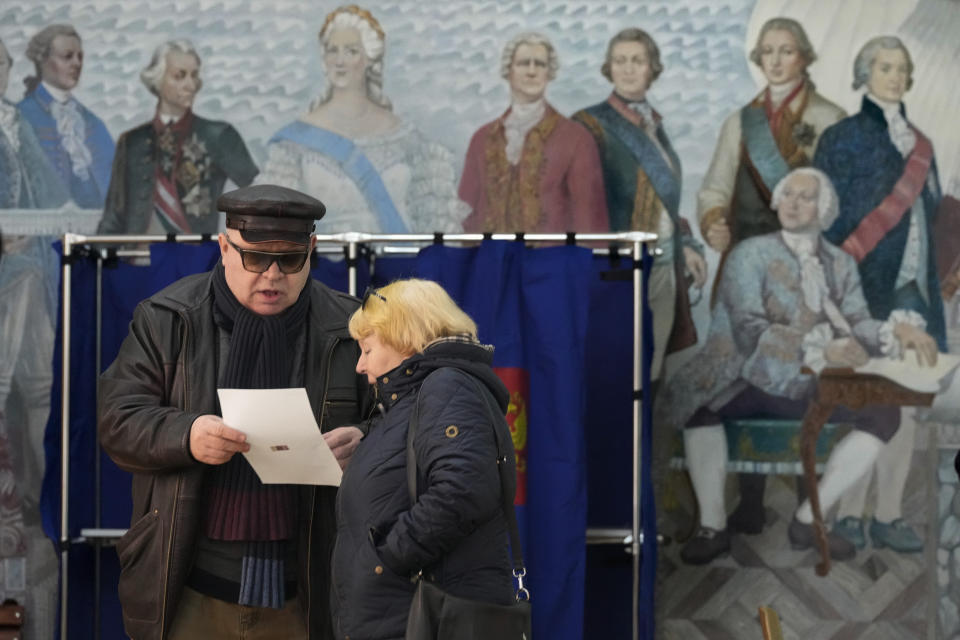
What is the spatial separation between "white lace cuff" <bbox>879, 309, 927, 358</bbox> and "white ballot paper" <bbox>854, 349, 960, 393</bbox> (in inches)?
1.1

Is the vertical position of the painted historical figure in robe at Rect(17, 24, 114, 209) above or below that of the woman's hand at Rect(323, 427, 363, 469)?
above

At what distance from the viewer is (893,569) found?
4.56m

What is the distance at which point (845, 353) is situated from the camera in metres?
4.56

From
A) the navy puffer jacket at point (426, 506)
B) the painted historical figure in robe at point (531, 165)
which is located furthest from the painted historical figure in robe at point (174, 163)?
the navy puffer jacket at point (426, 506)

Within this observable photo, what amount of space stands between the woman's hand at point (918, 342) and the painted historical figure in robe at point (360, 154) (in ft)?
5.33

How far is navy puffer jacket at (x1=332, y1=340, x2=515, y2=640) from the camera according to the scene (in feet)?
7.86

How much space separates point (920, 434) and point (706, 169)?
1.21 meters

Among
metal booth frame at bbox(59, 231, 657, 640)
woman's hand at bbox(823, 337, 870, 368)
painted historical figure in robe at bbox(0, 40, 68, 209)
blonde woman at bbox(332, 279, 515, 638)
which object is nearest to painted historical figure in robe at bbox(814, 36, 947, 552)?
woman's hand at bbox(823, 337, 870, 368)

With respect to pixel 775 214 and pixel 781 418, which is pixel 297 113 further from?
pixel 781 418

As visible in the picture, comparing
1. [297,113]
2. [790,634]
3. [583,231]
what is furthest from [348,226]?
[790,634]

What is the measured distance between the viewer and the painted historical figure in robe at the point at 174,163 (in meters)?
4.76

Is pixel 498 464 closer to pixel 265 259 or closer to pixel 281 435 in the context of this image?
pixel 281 435

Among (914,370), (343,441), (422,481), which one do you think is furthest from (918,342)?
(422,481)

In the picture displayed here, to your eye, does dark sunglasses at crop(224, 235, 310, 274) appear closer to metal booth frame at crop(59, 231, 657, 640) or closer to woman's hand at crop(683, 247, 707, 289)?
metal booth frame at crop(59, 231, 657, 640)
